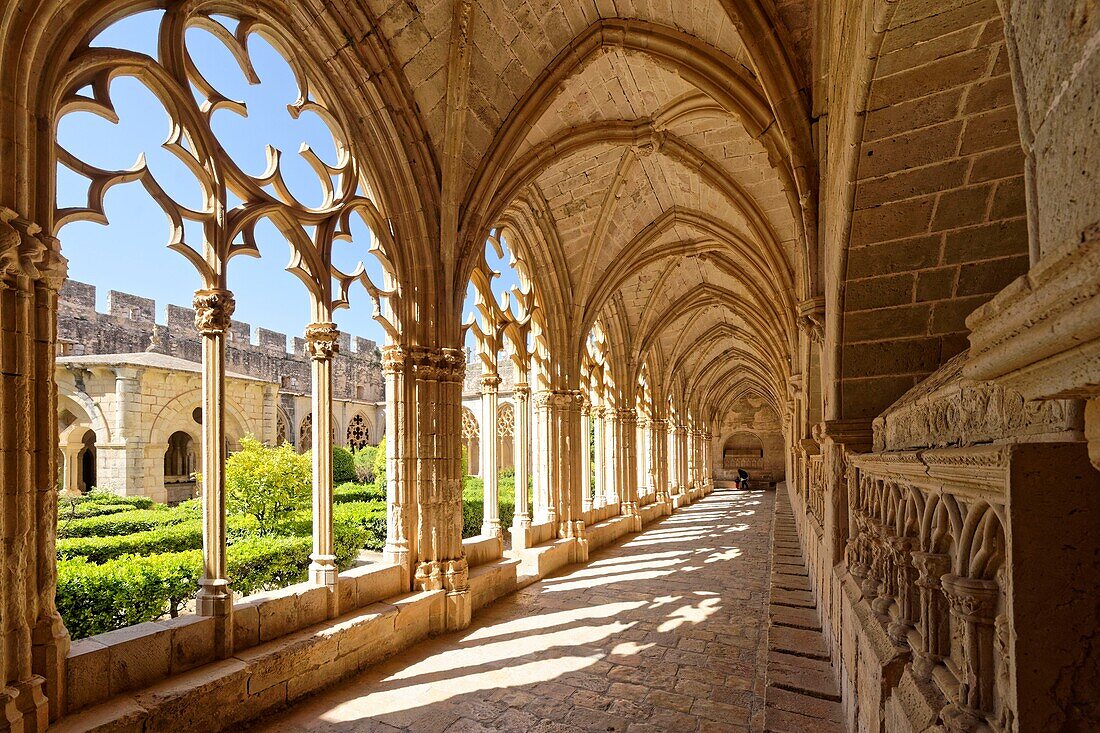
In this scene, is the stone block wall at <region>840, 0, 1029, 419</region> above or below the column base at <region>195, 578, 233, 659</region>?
above

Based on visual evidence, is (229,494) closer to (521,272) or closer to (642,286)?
(521,272)

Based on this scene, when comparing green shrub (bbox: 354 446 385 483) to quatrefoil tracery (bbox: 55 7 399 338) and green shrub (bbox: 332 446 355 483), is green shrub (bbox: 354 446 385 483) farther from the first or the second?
quatrefoil tracery (bbox: 55 7 399 338)

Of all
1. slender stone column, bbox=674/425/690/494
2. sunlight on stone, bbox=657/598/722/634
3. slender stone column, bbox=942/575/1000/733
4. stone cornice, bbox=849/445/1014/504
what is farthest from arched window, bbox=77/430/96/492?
slender stone column, bbox=942/575/1000/733

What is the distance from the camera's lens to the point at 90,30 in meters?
3.05

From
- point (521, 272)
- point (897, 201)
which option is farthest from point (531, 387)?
point (897, 201)

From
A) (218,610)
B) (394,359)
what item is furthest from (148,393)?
(218,610)

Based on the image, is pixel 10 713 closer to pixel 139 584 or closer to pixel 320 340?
pixel 139 584

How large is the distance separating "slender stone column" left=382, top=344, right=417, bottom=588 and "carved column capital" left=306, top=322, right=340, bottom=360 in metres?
0.69

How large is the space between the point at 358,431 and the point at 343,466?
762cm

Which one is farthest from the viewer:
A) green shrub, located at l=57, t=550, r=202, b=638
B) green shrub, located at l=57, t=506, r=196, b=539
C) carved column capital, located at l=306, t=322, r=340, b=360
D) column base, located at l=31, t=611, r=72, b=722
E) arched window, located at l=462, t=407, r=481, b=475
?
arched window, located at l=462, t=407, r=481, b=475

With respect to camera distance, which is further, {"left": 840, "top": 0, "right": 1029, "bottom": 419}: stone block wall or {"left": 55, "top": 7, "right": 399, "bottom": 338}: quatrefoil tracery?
{"left": 55, "top": 7, "right": 399, "bottom": 338}: quatrefoil tracery

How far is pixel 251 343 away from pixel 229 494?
10791 millimetres

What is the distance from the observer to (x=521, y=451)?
798cm

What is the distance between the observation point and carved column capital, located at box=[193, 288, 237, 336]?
364cm
